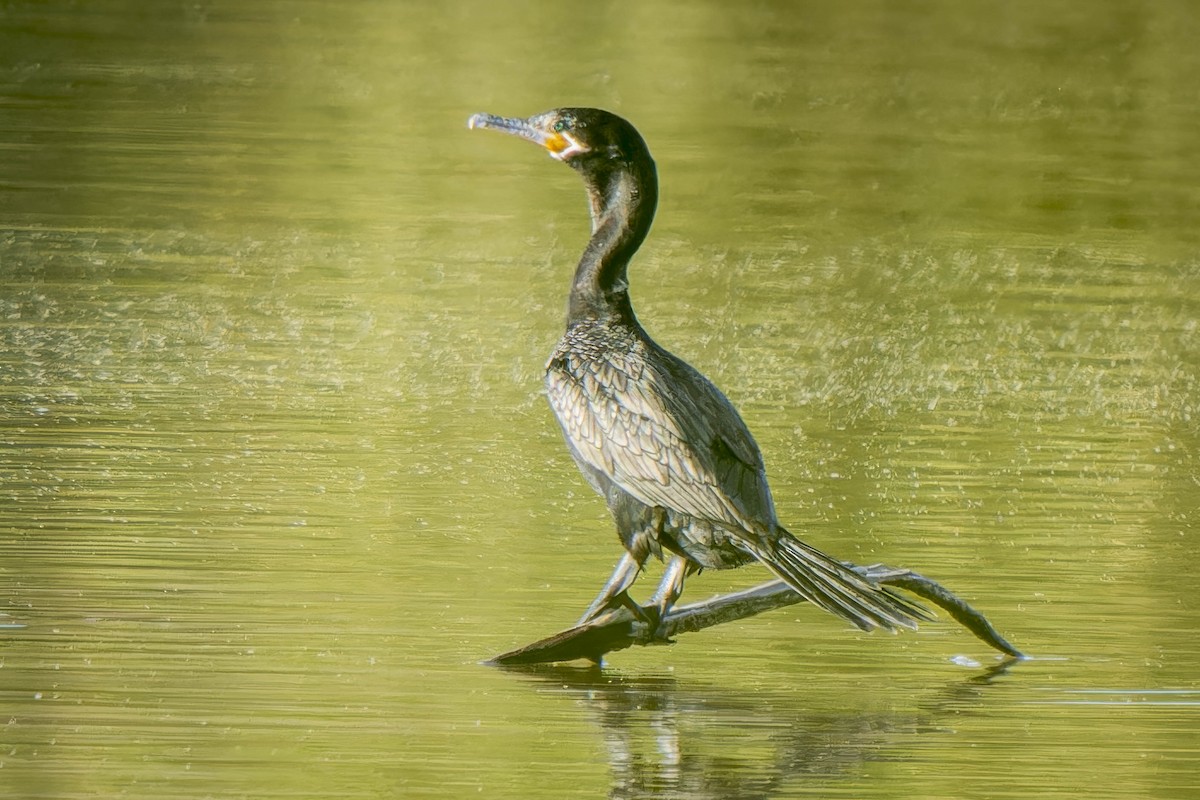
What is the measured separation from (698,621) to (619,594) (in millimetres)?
228

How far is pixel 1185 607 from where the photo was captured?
6730 millimetres

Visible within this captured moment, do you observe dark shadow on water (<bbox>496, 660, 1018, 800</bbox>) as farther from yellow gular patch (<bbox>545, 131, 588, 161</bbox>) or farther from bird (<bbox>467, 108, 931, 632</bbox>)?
yellow gular patch (<bbox>545, 131, 588, 161</bbox>)

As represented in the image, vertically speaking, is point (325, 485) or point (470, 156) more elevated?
point (470, 156)

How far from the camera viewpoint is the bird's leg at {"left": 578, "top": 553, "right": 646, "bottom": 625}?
235 inches

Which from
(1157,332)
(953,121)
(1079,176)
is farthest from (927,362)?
(953,121)

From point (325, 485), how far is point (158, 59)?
10.5m

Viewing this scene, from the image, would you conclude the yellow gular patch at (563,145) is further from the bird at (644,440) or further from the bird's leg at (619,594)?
the bird's leg at (619,594)

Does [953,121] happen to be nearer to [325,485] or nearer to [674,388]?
[325,485]

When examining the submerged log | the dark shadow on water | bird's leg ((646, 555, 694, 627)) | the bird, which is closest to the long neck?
the bird

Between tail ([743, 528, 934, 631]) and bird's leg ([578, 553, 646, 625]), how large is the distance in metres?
0.33

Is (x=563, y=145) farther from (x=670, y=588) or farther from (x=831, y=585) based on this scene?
(x=831, y=585)

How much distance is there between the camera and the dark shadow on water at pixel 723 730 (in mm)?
4949

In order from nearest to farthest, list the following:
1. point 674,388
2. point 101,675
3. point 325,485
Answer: point 101,675, point 674,388, point 325,485

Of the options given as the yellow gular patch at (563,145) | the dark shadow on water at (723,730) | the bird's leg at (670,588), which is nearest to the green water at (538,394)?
the dark shadow on water at (723,730)
